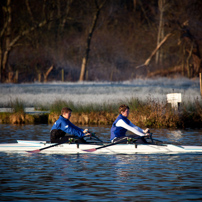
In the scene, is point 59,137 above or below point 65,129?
below

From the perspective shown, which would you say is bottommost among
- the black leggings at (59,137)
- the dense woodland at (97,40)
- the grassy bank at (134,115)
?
the black leggings at (59,137)

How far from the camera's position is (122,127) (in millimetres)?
14727

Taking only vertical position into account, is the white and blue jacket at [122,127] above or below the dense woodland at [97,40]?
below

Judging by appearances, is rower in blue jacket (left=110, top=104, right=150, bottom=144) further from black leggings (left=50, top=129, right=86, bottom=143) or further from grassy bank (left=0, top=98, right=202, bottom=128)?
grassy bank (left=0, top=98, right=202, bottom=128)

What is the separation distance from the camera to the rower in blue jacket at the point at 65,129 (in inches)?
574

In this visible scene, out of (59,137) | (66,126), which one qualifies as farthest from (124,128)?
(59,137)

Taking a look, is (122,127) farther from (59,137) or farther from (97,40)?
(97,40)

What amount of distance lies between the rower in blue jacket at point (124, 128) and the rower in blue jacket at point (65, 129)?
79cm

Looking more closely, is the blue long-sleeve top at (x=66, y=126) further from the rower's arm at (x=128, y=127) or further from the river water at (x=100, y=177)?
the rower's arm at (x=128, y=127)

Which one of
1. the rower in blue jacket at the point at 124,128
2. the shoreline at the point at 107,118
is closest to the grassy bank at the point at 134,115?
the shoreline at the point at 107,118

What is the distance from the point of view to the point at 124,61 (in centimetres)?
6191

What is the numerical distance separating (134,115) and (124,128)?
7892 mm

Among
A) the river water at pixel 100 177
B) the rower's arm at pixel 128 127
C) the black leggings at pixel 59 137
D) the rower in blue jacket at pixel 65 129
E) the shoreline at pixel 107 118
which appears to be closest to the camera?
the river water at pixel 100 177

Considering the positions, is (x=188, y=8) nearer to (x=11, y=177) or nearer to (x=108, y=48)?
(x=108, y=48)
